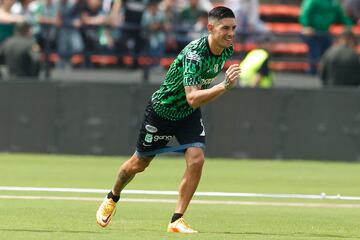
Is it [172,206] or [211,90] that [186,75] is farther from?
[172,206]

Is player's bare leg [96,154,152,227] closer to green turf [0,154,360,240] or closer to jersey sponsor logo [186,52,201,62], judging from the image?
green turf [0,154,360,240]

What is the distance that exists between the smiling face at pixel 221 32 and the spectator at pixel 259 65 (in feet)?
37.2

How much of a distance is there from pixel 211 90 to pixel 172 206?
11.6 feet

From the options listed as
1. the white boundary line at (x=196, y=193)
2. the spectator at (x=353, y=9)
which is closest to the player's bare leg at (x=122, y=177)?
the white boundary line at (x=196, y=193)

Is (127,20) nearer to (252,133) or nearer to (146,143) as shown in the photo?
(252,133)

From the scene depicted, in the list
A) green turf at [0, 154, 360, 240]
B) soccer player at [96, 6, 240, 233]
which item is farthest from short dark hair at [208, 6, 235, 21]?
green turf at [0, 154, 360, 240]

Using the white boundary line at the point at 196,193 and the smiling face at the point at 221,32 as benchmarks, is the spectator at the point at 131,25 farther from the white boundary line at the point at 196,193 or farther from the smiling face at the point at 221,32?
the smiling face at the point at 221,32

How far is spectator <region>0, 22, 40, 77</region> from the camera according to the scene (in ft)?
73.8

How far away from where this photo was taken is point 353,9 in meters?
24.7

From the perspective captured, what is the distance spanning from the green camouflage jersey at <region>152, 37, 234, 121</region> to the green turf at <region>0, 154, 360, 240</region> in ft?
A: 3.88

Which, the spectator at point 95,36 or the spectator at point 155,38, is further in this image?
the spectator at point 95,36

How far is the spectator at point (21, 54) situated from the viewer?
73.8 feet

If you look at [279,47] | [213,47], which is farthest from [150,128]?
[279,47]

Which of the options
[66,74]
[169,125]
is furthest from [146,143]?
[66,74]
